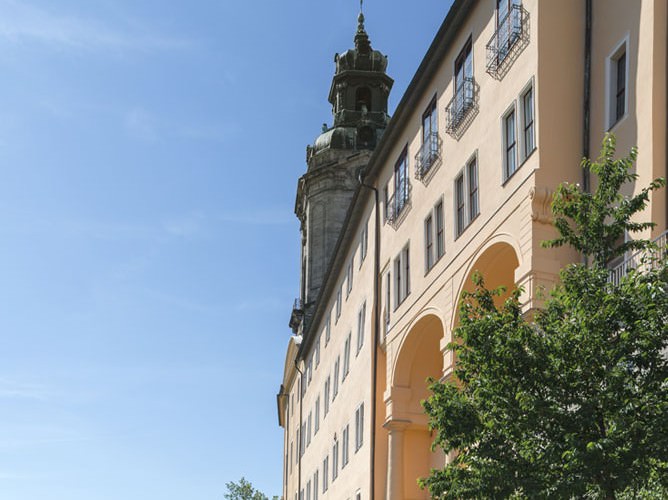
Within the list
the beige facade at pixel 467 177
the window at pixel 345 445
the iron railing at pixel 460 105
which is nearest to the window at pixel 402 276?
the beige facade at pixel 467 177

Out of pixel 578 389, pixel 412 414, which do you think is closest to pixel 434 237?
pixel 412 414

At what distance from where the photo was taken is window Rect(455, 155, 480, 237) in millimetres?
31312

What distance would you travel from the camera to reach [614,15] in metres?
26.7

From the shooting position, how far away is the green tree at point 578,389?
17.2 metres

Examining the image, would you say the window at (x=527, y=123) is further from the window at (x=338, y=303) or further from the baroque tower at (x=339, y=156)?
the baroque tower at (x=339, y=156)

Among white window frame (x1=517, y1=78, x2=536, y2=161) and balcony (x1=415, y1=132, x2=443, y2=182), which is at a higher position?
balcony (x1=415, y1=132, x2=443, y2=182)

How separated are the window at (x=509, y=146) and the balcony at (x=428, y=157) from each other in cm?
506

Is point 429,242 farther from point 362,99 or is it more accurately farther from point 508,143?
point 362,99

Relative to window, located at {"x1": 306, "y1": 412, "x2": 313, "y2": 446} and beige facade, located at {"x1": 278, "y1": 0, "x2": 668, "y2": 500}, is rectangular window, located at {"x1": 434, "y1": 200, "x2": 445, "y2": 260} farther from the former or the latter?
window, located at {"x1": 306, "y1": 412, "x2": 313, "y2": 446}

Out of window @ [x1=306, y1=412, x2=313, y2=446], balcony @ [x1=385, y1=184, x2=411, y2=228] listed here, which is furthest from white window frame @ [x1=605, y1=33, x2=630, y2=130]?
window @ [x1=306, y1=412, x2=313, y2=446]

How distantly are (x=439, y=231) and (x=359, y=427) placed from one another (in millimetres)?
12043

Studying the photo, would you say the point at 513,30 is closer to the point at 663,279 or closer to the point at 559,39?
the point at 559,39

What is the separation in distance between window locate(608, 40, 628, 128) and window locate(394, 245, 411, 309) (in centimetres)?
1215

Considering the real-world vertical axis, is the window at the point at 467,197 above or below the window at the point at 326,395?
above
